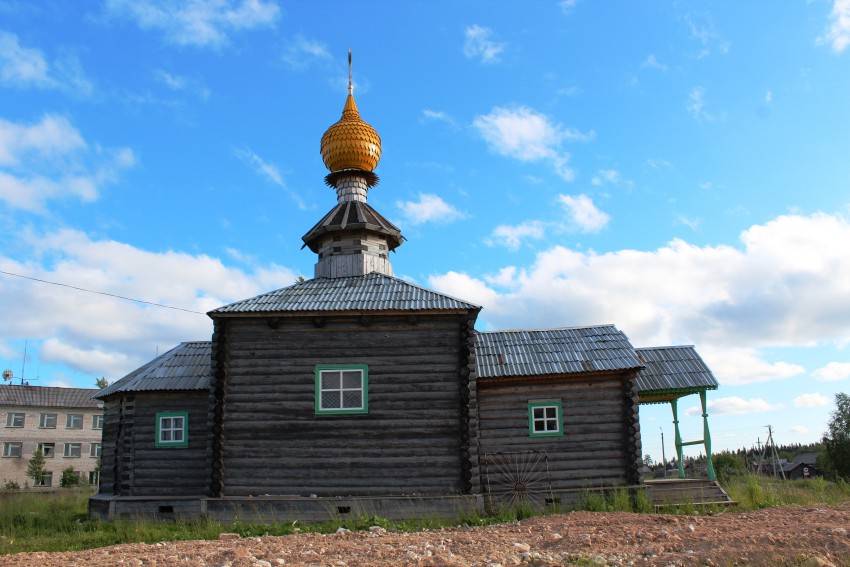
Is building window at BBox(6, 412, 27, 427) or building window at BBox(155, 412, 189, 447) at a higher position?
building window at BBox(6, 412, 27, 427)

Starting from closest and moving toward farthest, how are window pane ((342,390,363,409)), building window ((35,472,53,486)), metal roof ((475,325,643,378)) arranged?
window pane ((342,390,363,409)) < metal roof ((475,325,643,378)) < building window ((35,472,53,486))

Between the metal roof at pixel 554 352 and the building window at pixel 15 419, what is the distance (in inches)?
1606

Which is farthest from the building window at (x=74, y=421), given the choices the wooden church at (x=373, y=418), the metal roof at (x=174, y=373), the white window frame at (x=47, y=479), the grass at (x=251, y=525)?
the wooden church at (x=373, y=418)

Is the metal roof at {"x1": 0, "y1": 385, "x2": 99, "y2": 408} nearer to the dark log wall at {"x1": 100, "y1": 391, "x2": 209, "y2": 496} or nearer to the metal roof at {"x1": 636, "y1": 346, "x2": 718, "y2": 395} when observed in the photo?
the dark log wall at {"x1": 100, "y1": 391, "x2": 209, "y2": 496}

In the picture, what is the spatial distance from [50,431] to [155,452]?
35938mm

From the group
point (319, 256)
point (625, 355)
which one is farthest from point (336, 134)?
point (625, 355)

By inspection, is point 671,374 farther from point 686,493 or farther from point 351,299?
point 351,299

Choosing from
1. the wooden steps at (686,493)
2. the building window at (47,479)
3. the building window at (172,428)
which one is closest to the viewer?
the wooden steps at (686,493)

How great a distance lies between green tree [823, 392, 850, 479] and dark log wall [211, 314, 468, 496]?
39504mm

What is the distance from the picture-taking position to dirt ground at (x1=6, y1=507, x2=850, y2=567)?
916cm

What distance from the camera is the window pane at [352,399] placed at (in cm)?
1585

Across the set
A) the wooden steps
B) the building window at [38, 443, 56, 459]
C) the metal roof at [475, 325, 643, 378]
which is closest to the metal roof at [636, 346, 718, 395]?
the metal roof at [475, 325, 643, 378]

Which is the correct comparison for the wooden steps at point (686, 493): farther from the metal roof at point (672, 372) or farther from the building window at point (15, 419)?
the building window at point (15, 419)

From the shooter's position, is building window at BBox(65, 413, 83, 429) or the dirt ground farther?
building window at BBox(65, 413, 83, 429)
